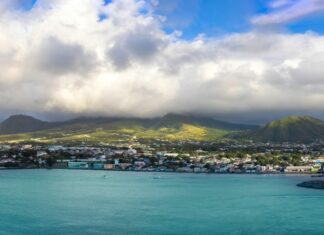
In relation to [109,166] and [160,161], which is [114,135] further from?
[160,161]

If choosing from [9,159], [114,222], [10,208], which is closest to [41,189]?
[10,208]

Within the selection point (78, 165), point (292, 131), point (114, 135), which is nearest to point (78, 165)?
point (78, 165)

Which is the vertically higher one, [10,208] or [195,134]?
[195,134]

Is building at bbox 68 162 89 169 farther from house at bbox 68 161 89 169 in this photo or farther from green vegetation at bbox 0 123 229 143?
green vegetation at bbox 0 123 229 143

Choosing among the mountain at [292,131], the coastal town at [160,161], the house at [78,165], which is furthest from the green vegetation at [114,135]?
the house at [78,165]

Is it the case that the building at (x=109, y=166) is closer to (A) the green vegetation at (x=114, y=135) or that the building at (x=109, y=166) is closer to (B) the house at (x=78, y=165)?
(B) the house at (x=78, y=165)

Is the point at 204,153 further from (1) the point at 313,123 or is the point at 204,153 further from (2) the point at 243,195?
(1) the point at 313,123

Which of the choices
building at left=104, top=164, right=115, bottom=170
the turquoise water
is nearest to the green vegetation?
building at left=104, top=164, right=115, bottom=170
